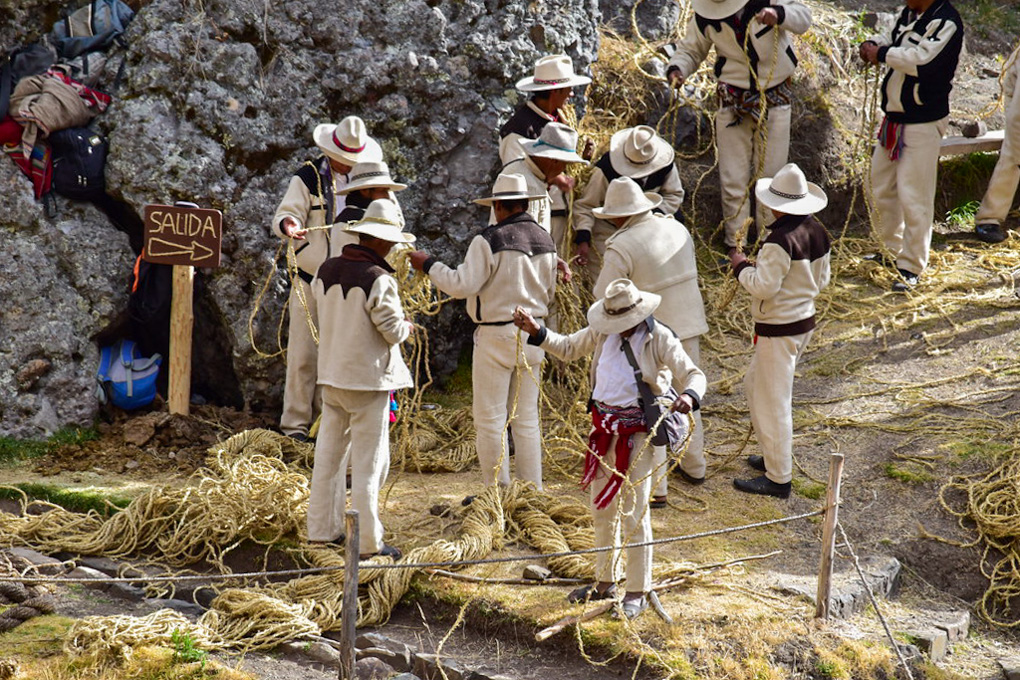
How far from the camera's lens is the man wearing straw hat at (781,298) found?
6246 millimetres

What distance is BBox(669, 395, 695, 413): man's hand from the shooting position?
4.86 m

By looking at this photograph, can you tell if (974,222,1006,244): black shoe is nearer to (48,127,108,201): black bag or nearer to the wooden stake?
the wooden stake

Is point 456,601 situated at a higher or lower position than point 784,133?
lower

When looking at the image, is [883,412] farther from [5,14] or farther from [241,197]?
[5,14]

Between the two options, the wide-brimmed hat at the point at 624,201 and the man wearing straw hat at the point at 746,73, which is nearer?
the wide-brimmed hat at the point at 624,201

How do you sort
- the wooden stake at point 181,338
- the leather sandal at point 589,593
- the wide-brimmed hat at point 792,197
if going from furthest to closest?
the wooden stake at point 181,338 → the wide-brimmed hat at point 792,197 → the leather sandal at point 589,593

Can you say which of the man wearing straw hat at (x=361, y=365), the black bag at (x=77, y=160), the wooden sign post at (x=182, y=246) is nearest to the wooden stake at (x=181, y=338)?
the wooden sign post at (x=182, y=246)

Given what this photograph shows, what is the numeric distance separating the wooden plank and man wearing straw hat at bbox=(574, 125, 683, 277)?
12.1 feet

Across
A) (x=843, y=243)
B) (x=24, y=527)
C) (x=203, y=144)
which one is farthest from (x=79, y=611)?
(x=843, y=243)

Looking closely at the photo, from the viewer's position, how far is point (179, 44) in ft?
25.6

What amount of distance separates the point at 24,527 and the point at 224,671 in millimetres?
2002

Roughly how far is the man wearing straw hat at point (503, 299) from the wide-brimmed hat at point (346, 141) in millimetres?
1047

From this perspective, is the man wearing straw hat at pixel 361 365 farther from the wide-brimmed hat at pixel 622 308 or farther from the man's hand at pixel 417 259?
the wide-brimmed hat at pixel 622 308

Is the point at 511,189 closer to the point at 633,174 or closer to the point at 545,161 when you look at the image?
the point at 545,161
